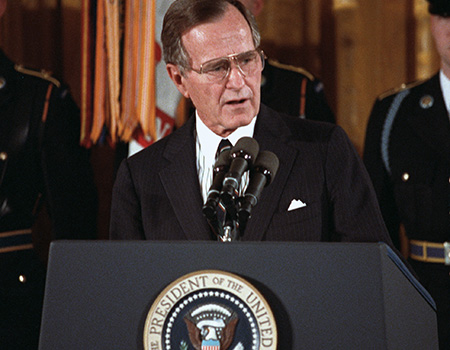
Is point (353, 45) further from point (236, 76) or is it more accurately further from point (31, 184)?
point (236, 76)

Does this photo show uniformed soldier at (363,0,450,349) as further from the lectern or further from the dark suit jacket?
the lectern

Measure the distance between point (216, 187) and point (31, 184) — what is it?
149 cm

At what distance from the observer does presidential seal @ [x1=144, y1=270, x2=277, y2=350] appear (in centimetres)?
117

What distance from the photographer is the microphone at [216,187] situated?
1.25 m

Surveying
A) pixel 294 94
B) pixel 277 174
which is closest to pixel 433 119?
pixel 294 94

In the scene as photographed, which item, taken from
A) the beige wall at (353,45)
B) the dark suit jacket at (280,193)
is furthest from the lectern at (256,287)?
the beige wall at (353,45)

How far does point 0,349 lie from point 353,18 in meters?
2.17

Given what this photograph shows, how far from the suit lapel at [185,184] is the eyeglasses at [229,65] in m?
0.19

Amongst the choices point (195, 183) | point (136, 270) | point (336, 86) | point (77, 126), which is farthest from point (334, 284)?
point (336, 86)

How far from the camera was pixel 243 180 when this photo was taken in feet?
5.68

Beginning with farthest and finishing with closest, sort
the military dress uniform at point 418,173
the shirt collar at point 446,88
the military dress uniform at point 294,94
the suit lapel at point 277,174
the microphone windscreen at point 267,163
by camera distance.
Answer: the military dress uniform at point 294,94, the shirt collar at point 446,88, the military dress uniform at point 418,173, the suit lapel at point 277,174, the microphone windscreen at point 267,163

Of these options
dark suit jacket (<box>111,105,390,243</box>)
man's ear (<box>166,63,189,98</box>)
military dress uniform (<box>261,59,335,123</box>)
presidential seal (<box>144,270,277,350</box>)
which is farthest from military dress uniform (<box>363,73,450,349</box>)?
presidential seal (<box>144,270,277,350</box>)

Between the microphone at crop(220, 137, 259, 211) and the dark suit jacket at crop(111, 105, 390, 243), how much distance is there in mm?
387

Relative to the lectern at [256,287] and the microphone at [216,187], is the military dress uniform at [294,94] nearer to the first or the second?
the microphone at [216,187]
